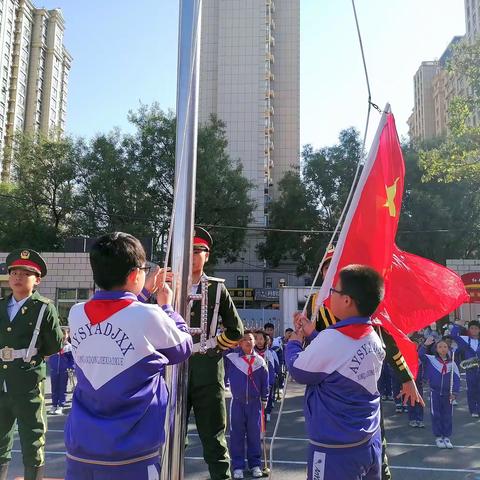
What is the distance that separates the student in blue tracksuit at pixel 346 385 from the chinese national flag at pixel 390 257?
389 mm

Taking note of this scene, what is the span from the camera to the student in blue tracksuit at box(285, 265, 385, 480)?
2693 millimetres

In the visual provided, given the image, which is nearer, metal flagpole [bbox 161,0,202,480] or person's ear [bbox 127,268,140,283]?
person's ear [bbox 127,268,140,283]

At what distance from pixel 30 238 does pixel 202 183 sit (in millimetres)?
11411

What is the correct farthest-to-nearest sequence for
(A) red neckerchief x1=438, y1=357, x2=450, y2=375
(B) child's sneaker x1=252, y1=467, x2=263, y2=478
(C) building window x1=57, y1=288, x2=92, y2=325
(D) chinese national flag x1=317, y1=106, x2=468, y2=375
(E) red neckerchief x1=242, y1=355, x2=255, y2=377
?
(C) building window x1=57, y1=288, x2=92, y2=325 < (A) red neckerchief x1=438, y1=357, x2=450, y2=375 < (E) red neckerchief x1=242, y1=355, x2=255, y2=377 < (B) child's sneaker x1=252, y1=467, x2=263, y2=478 < (D) chinese national flag x1=317, y1=106, x2=468, y2=375

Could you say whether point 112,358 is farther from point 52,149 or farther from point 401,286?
point 52,149

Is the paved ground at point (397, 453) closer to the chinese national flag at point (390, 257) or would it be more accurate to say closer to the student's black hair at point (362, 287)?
the chinese national flag at point (390, 257)

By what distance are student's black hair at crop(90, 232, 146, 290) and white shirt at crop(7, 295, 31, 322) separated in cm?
247

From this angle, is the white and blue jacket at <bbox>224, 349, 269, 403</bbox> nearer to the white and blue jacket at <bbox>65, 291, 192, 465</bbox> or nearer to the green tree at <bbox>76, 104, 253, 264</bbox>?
the white and blue jacket at <bbox>65, 291, 192, 465</bbox>

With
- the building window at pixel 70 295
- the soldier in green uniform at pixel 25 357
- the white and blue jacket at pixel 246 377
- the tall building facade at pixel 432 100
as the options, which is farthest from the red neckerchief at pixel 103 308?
the tall building facade at pixel 432 100

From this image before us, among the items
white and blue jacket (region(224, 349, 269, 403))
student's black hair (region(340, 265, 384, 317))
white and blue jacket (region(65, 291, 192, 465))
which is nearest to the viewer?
white and blue jacket (region(65, 291, 192, 465))

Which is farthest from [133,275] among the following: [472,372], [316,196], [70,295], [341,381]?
[316,196]

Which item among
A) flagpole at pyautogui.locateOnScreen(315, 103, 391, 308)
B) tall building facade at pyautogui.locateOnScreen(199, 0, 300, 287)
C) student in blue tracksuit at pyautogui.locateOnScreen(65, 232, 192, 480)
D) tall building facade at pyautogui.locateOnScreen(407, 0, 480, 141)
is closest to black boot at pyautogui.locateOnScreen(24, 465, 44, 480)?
student in blue tracksuit at pyautogui.locateOnScreen(65, 232, 192, 480)

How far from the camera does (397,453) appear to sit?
7047mm

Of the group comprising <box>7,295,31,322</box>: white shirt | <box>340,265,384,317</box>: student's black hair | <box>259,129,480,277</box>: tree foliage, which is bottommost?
<box>7,295,31,322</box>: white shirt
